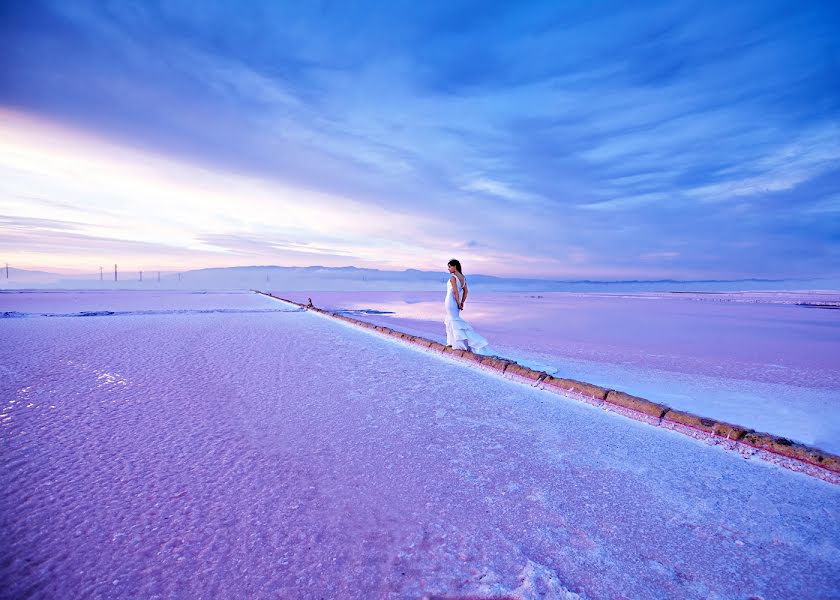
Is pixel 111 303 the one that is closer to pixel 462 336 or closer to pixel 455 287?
pixel 455 287

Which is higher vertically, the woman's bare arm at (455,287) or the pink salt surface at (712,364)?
the woman's bare arm at (455,287)

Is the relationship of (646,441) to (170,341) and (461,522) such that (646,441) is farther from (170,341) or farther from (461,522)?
(170,341)

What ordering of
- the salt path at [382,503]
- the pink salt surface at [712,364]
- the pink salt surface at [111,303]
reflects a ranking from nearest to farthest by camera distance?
the salt path at [382,503] < the pink salt surface at [712,364] < the pink salt surface at [111,303]

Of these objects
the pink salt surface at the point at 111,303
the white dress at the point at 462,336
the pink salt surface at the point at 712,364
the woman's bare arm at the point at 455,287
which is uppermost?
the woman's bare arm at the point at 455,287

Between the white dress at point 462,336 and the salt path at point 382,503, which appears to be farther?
the white dress at point 462,336

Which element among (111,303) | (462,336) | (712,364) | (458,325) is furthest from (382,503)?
(111,303)

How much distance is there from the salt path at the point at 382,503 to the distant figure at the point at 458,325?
2.78 m

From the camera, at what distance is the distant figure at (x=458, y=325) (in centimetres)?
729

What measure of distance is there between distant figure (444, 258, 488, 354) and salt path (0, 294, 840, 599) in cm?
278

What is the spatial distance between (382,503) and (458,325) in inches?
206

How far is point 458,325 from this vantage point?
7.48 meters

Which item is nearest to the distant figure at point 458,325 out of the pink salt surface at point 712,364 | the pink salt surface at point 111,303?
the pink salt surface at point 712,364

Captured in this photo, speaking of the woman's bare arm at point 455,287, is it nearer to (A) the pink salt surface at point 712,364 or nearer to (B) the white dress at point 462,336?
(B) the white dress at point 462,336

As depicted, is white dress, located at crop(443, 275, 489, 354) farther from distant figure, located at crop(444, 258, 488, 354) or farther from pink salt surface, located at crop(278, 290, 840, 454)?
pink salt surface, located at crop(278, 290, 840, 454)
